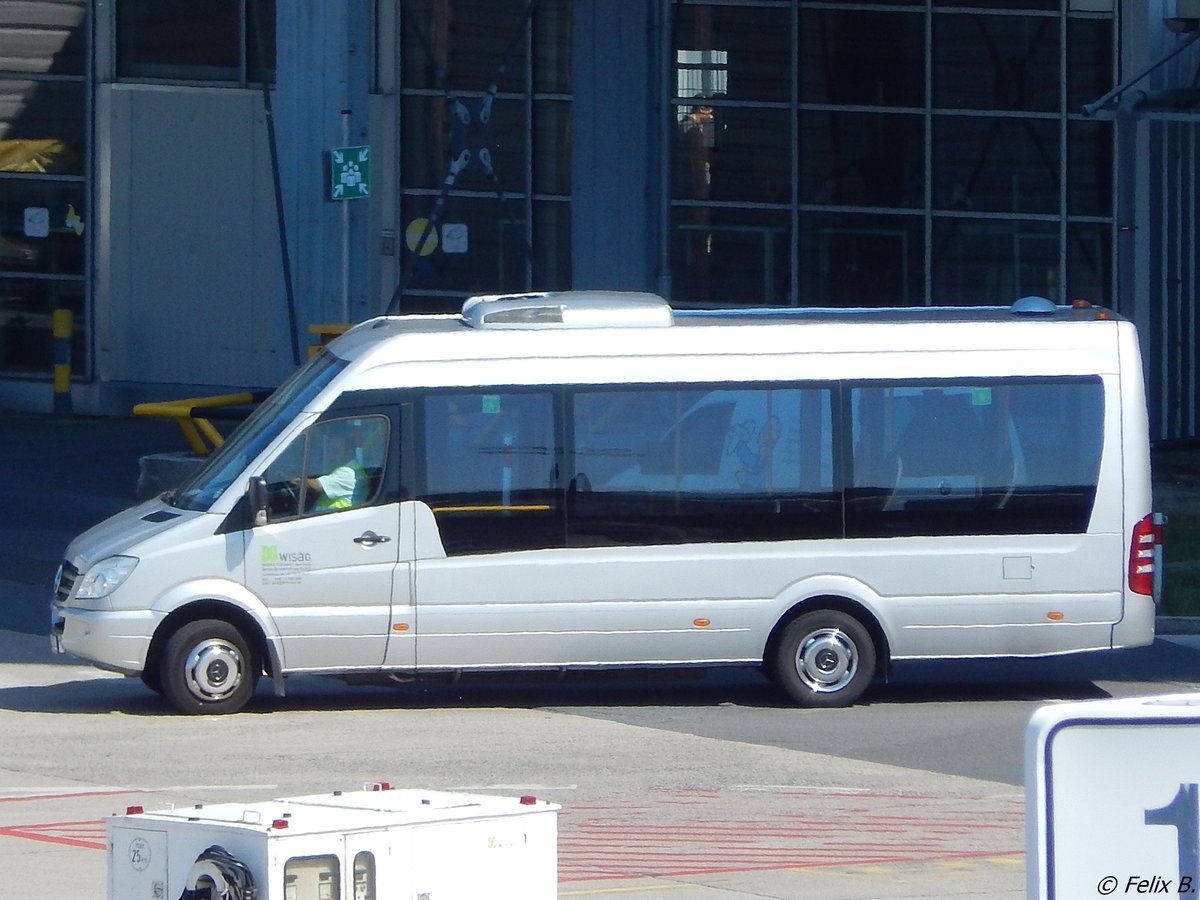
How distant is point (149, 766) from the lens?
405 inches

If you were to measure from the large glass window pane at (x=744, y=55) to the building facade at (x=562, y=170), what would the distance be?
0.03 metres

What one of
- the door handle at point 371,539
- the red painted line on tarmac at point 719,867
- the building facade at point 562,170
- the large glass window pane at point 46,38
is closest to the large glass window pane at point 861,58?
the building facade at point 562,170

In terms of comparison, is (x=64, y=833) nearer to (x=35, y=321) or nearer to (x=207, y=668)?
(x=207, y=668)

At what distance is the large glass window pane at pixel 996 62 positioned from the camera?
2555cm

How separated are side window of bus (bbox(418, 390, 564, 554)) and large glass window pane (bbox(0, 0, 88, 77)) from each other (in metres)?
16.2

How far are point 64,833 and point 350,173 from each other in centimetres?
1091

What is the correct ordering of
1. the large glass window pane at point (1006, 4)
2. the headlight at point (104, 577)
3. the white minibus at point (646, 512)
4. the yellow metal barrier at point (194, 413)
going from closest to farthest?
1. the headlight at point (104, 577)
2. the white minibus at point (646, 512)
3. the yellow metal barrier at point (194, 413)
4. the large glass window pane at point (1006, 4)

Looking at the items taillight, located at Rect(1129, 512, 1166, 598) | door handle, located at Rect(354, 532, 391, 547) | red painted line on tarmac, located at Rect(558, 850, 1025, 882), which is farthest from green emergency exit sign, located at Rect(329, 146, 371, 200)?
red painted line on tarmac, located at Rect(558, 850, 1025, 882)

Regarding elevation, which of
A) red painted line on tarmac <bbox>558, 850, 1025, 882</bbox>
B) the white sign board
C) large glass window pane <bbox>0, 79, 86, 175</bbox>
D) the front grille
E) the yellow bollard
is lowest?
red painted line on tarmac <bbox>558, 850, 1025, 882</bbox>

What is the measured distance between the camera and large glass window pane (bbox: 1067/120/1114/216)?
2558cm

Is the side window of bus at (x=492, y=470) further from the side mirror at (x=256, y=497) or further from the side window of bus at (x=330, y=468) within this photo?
the side mirror at (x=256, y=497)

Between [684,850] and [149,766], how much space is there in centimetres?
332

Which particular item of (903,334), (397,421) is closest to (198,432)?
(397,421)

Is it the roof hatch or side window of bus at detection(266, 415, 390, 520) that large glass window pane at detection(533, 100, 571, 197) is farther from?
side window of bus at detection(266, 415, 390, 520)
